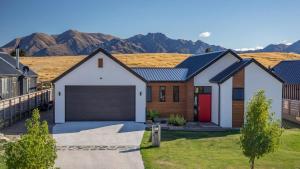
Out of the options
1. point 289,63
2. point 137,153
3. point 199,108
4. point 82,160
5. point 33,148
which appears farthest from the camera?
point 289,63

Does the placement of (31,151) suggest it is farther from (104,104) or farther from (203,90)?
(203,90)

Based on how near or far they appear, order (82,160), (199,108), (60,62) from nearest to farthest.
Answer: (82,160)
(199,108)
(60,62)

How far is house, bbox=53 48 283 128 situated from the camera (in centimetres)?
2898

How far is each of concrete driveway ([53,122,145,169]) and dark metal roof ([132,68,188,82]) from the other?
4.64 m

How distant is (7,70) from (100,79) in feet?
38.6

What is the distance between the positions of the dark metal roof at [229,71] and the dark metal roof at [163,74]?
2.83 metres

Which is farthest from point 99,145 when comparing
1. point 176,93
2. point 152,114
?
point 176,93

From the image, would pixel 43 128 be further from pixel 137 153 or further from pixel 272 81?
pixel 272 81

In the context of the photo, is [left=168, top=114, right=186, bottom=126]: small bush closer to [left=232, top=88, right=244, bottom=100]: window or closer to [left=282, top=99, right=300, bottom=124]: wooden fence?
[left=232, top=88, right=244, bottom=100]: window

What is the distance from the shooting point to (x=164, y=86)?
31.8 m

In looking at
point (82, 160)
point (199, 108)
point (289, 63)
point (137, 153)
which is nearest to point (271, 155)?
point (137, 153)

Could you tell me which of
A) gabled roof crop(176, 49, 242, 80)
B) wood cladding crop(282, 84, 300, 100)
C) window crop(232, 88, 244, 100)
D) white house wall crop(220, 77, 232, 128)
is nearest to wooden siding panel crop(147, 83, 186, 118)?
gabled roof crop(176, 49, 242, 80)

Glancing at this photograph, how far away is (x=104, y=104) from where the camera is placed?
98.7 feet

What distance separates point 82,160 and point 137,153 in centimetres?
299
